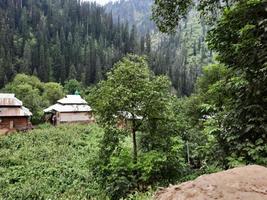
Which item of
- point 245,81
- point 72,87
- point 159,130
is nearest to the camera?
point 245,81

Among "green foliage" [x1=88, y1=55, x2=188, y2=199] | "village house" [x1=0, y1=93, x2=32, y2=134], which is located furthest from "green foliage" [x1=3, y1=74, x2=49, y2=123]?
"green foliage" [x1=88, y1=55, x2=188, y2=199]

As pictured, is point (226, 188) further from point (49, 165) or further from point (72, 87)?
point (72, 87)

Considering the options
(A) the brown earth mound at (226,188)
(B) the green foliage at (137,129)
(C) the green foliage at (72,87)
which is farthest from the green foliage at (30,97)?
(A) the brown earth mound at (226,188)

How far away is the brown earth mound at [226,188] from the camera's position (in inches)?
148

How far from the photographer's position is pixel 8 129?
4653 centimetres

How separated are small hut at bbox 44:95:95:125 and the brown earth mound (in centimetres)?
5085

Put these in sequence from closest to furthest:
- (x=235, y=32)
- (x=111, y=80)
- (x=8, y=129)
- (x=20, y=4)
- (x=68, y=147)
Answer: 1. (x=235, y=32)
2. (x=111, y=80)
3. (x=68, y=147)
4. (x=8, y=129)
5. (x=20, y=4)

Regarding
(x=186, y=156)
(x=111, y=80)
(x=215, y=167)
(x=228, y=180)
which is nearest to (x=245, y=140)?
(x=215, y=167)

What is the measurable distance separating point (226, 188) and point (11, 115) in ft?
152

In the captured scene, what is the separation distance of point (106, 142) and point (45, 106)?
46.2m

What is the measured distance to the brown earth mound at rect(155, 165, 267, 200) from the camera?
3.75 meters

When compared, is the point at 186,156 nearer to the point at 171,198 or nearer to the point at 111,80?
the point at 111,80

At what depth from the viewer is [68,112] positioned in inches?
2185

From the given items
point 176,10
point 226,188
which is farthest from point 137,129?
point 226,188
